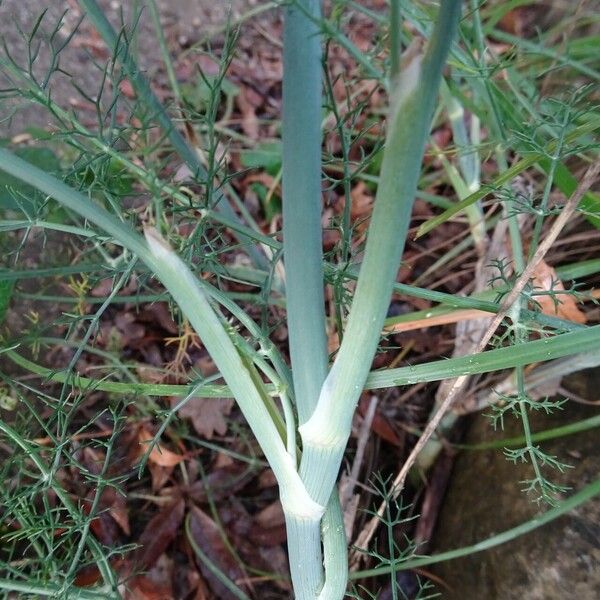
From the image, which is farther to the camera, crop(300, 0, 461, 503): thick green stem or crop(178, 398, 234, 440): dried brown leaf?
crop(178, 398, 234, 440): dried brown leaf

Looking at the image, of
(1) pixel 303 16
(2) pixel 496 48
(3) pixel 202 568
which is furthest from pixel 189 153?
(2) pixel 496 48

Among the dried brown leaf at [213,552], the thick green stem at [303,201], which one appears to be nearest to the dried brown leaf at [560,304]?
the thick green stem at [303,201]

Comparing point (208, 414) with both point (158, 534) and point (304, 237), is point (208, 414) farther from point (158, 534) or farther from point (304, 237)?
point (304, 237)

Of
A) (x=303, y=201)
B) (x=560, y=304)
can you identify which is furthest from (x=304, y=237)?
(x=560, y=304)

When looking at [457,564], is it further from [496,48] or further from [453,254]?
[496,48]

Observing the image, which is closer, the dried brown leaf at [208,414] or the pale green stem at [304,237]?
the pale green stem at [304,237]

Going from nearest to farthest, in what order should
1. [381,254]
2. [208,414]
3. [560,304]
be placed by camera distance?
[381,254] → [560,304] → [208,414]

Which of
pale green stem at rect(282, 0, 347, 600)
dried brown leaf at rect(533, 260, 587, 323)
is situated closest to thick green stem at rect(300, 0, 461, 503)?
pale green stem at rect(282, 0, 347, 600)

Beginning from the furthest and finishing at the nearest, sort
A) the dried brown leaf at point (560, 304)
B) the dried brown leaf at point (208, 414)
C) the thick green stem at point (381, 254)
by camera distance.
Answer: the dried brown leaf at point (208, 414) → the dried brown leaf at point (560, 304) → the thick green stem at point (381, 254)

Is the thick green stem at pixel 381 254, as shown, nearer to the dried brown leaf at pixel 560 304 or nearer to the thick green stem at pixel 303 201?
the thick green stem at pixel 303 201

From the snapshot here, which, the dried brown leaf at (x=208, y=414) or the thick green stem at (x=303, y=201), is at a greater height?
the thick green stem at (x=303, y=201)

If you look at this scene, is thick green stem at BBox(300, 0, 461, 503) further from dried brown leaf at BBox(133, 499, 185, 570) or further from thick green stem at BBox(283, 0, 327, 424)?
dried brown leaf at BBox(133, 499, 185, 570)
